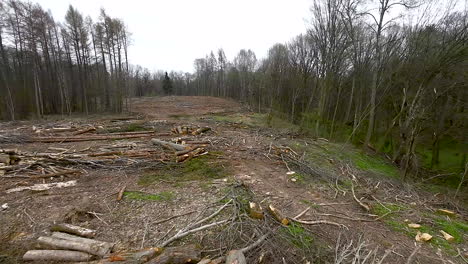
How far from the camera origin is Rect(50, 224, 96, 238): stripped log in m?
3.37

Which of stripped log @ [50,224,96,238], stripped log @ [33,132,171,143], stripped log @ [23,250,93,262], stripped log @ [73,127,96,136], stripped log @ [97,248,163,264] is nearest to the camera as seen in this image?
stripped log @ [97,248,163,264]

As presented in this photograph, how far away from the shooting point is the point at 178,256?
9.27 feet

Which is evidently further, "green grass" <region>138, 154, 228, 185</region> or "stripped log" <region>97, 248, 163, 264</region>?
"green grass" <region>138, 154, 228, 185</region>

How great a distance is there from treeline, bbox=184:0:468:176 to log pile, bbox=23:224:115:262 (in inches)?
425

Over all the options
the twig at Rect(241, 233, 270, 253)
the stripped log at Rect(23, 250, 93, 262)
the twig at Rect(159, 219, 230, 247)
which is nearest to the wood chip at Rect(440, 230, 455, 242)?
the twig at Rect(241, 233, 270, 253)

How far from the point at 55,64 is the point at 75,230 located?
26.6 m

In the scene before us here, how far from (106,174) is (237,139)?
5.47 metres

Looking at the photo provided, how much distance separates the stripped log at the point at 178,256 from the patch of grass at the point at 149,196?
1786mm

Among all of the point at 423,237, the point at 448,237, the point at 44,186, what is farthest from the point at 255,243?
the point at 44,186

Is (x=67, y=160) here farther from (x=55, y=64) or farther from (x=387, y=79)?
(x=55, y=64)

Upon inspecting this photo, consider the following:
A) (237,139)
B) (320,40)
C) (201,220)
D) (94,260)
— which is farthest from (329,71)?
(94,260)

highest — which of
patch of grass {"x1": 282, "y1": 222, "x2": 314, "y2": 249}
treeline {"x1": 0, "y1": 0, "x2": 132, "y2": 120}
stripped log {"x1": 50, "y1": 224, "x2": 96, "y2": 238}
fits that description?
treeline {"x1": 0, "y1": 0, "x2": 132, "y2": 120}

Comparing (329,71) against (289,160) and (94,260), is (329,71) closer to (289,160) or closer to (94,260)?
(289,160)

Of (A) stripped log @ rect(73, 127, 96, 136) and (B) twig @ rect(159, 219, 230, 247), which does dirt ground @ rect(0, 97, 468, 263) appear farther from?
(A) stripped log @ rect(73, 127, 96, 136)
